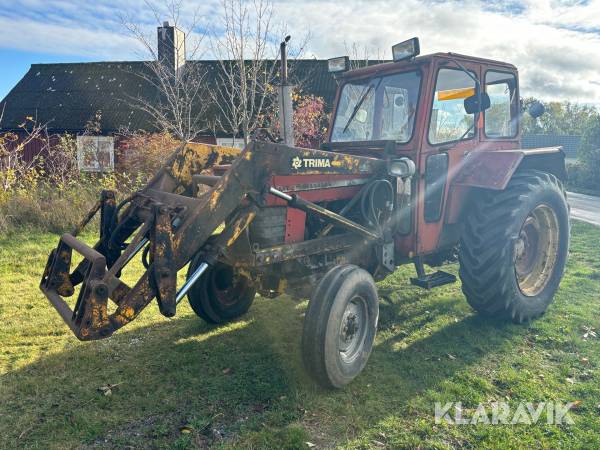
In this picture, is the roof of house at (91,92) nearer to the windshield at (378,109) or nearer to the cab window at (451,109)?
the windshield at (378,109)

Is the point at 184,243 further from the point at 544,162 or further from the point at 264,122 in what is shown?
the point at 264,122

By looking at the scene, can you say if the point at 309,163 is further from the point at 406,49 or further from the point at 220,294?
the point at 220,294

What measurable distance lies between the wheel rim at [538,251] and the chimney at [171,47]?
557 inches

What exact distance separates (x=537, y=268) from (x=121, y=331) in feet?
14.7

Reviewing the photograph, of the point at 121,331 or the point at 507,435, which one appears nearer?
the point at 507,435

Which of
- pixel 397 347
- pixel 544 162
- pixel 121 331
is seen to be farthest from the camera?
pixel 544 162

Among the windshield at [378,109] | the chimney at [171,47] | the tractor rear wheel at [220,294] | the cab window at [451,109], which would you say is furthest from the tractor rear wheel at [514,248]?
the chimney at [171,47]

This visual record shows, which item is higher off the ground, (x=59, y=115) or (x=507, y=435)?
(x=59, y=115)

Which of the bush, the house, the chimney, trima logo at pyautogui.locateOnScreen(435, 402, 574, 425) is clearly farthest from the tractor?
the house

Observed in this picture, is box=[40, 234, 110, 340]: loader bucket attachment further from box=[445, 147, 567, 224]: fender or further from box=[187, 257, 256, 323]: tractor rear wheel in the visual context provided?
box=[445, 147, 567, 224]: fender

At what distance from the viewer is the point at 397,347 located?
161 inches

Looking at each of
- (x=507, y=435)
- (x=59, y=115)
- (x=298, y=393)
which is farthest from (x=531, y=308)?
(x=59, y=115)

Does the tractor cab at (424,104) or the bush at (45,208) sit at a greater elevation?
the tractor cab at (424,104)

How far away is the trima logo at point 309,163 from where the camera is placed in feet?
11.5
